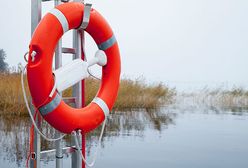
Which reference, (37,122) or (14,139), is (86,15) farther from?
(14,139)

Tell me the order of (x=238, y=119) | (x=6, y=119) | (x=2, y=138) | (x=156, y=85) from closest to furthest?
1. (x=2, y=138)
2. (x=6, y=119)
3. (x=238, y=119)
4. (x=156, y=85)

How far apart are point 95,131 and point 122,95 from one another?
2.76 metres

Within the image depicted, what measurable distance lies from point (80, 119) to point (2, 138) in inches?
93.7

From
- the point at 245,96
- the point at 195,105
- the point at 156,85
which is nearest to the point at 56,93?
the point at 156,85

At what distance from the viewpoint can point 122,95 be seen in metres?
7.62

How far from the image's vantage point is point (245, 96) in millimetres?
9625

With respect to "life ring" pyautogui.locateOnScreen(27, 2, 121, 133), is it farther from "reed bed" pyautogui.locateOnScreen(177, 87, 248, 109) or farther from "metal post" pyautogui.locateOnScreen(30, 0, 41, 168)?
"reed bed" pyautogui.locateOnScreen(177, 87, 248, 109)

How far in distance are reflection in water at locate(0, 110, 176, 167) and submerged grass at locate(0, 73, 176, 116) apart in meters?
0.34

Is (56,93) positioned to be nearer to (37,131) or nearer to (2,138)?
(37,131)

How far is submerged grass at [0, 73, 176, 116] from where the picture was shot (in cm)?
561

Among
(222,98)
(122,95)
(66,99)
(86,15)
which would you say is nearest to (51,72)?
(66,99)

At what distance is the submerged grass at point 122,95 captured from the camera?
5613 mm

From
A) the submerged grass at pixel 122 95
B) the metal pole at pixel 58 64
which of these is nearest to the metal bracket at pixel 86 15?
the metal pole at pixel 58 64

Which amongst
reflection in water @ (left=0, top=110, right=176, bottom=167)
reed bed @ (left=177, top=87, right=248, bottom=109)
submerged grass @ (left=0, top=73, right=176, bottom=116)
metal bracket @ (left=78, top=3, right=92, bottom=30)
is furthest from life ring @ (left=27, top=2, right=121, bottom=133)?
reed bed @ (left=177, top=87, right=248, bottom=109)
